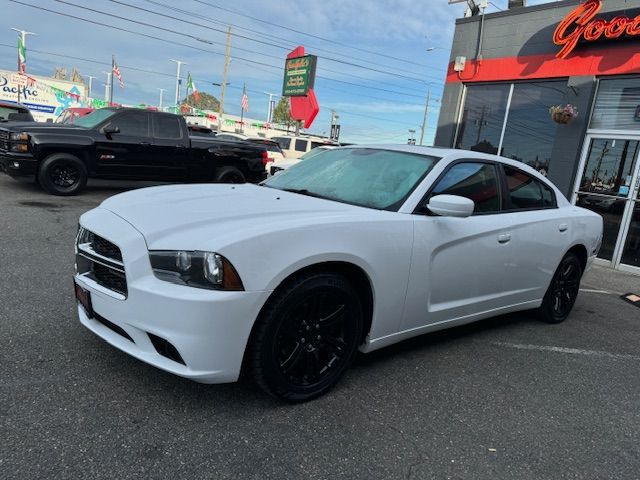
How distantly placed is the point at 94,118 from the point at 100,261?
799 centimetres

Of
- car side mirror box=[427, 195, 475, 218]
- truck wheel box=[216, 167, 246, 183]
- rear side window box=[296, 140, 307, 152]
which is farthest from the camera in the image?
rear side window box=[296, 140, 307, 152]

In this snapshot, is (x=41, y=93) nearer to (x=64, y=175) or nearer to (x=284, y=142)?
(x=284, y=142)

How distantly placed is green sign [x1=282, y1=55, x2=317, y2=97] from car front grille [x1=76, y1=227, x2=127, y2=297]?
94.4 ft

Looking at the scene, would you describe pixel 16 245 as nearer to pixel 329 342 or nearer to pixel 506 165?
pixel 329 342

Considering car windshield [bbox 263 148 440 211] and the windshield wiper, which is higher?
car windshield [bbox 263 148 440 211]

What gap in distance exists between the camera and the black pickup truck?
8711 mm

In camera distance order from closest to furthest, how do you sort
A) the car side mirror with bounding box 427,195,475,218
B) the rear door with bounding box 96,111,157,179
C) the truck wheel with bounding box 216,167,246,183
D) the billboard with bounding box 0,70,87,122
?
the car side mirror with bounding box 427,195,475,218 → the rear door with bounding box 96,111,157,179 → the truck wheel with bounding box 216,167,246,183 → the billboard with bounding box 0,70,87,122

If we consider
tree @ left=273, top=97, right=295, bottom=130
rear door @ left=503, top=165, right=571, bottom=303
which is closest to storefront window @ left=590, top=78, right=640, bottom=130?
rear door @ left=503, top=165, right=571, bottom=303

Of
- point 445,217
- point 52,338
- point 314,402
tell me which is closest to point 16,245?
point 52,338

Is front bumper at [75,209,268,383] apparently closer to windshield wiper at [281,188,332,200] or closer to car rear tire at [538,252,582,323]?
windshield wiper at [281,188,332,200]

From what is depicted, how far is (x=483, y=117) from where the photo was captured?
11.0 metres

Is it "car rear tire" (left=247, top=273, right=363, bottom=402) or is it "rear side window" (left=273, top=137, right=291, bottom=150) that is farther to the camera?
"rear side window" (left=273, top=137, right=291, bottom=150)

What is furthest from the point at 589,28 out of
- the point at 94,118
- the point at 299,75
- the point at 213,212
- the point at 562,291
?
the point at 299,75

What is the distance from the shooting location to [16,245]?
5559 millimetres
